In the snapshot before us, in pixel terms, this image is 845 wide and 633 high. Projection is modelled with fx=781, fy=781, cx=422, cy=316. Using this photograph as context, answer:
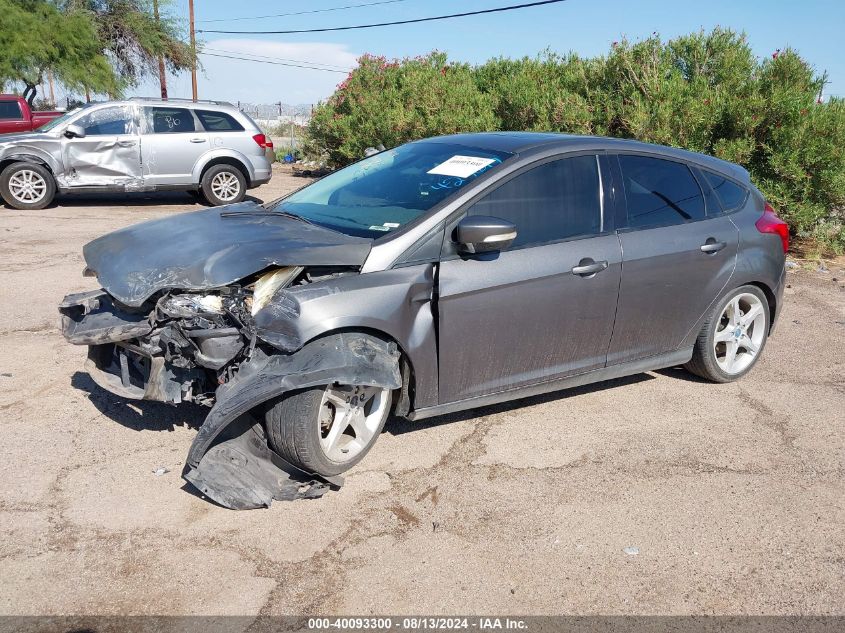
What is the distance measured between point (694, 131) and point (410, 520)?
8.30 metres

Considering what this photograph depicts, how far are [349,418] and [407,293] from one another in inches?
27.8

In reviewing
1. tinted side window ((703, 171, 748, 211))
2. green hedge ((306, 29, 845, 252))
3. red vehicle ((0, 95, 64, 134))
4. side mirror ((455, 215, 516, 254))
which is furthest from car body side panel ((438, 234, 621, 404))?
red vehicle ((0, 95, 64, 134))

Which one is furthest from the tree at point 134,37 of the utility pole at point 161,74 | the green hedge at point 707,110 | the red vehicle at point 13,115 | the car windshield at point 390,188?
the car windshield at point 390,188

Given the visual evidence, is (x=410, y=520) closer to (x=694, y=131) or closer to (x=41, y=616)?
(x=41, y=616)

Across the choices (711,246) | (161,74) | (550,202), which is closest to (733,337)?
(711,246)

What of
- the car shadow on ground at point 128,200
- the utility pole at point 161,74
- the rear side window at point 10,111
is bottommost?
the car shadow on ground at point 128,200

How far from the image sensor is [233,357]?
147 inches

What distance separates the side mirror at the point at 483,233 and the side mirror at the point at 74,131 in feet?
34.0

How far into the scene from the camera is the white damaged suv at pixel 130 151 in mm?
12406

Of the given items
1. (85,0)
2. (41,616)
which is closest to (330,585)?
(41,616)

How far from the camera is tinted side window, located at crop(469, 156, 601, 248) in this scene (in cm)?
437

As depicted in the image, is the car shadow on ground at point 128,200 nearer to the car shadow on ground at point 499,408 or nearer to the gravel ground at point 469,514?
the gravel ground at point 469,514

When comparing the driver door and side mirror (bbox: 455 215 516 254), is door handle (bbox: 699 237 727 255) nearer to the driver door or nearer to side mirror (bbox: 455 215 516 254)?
side mirror (bbox: 455 215 516 254)

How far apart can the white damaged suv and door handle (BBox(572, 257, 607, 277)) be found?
33.2 feet
